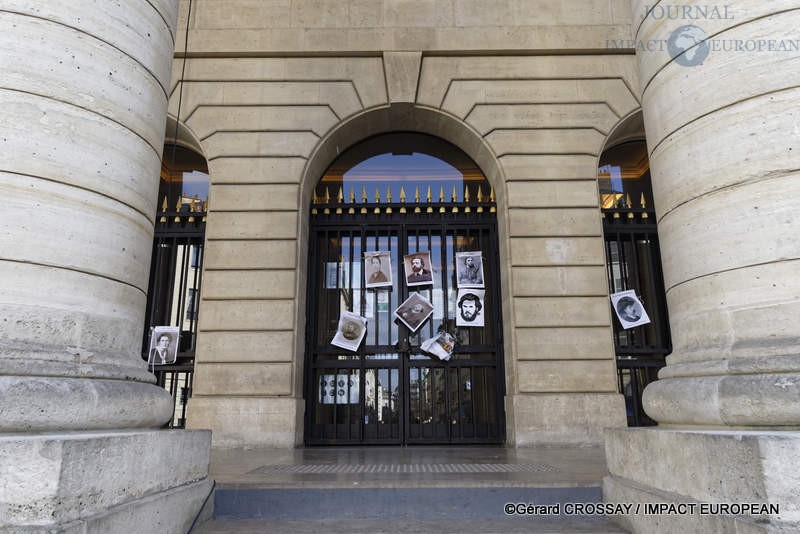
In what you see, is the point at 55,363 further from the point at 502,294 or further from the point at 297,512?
the point at 502,294

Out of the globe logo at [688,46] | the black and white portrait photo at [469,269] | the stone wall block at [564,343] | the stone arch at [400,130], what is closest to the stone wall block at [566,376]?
the stone wall block at [564,343]

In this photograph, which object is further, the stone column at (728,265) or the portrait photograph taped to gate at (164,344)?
the portrait photograph taped to gate at (164,344)

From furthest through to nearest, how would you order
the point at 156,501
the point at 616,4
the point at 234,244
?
the point at 616,4, the point at 234,244, the point at 156,501

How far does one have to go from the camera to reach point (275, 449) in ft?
26.1

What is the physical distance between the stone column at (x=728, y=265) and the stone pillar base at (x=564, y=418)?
4290 mm

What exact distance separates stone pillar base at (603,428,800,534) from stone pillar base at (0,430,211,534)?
10.6 ft

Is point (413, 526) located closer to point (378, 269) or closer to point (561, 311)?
point (561, 311)

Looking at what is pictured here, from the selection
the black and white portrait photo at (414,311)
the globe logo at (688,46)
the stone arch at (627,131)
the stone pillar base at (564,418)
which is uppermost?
the stone arch at (627,131)

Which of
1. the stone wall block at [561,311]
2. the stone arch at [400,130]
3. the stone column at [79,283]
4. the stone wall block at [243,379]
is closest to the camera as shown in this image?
the stone column at [79,283]

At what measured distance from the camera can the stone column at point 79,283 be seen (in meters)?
2.71

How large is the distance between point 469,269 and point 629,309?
120 inches

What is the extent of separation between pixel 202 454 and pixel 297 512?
2.99ft

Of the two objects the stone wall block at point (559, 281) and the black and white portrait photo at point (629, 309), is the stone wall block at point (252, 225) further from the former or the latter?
the black and white portrait photo at point (629, 309)

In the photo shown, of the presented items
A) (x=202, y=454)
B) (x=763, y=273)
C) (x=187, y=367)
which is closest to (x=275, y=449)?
(x=187, y=367)
